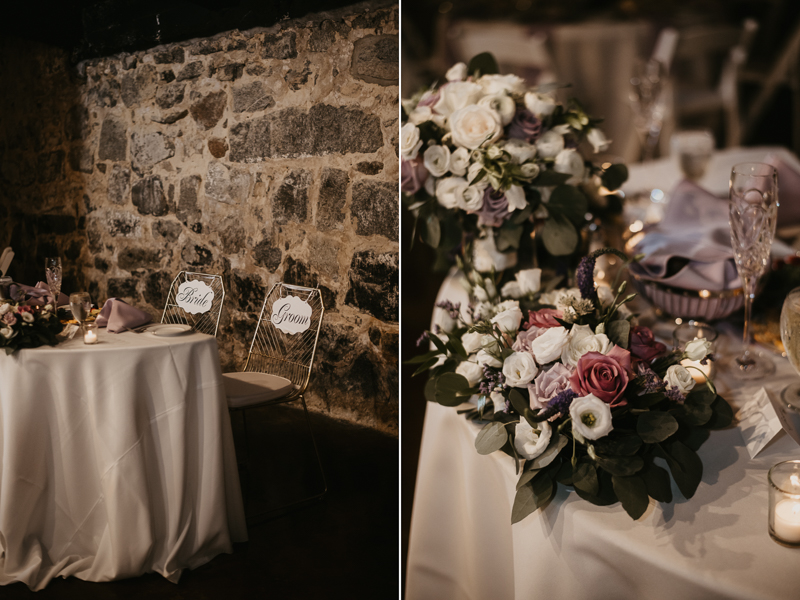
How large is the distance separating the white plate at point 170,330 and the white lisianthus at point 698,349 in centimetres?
103

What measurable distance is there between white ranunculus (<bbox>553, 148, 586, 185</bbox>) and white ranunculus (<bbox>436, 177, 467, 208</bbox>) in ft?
0.62

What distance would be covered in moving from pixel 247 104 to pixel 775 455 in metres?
1.11

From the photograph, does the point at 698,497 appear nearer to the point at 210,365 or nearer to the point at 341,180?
the point at 341,180

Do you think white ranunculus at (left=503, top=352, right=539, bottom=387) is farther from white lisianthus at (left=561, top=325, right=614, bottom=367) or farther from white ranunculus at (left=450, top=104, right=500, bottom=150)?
white ranunculus at (left=450, top=104, right=500, bottom=150)

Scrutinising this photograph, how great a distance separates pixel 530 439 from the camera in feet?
2.20

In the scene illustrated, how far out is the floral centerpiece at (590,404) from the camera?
637mm

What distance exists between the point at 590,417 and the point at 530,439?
78 millimetres

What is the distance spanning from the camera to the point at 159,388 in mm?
1444

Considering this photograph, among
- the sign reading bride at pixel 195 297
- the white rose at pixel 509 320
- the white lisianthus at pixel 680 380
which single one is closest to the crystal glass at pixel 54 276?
the sign reading bride at pixel 195 297

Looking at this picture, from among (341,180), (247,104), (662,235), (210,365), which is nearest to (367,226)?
(341,180)

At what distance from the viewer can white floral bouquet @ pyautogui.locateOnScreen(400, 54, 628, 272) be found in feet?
3.44

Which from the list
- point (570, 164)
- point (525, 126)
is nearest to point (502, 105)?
point (525, 126)

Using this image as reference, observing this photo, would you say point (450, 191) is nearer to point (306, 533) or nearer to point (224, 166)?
point (224, 166)

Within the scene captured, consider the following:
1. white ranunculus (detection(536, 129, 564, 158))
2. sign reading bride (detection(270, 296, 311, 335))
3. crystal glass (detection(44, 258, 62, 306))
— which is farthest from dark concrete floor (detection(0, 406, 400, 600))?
white ranunculus (detection(536, 129, 564, 158))
